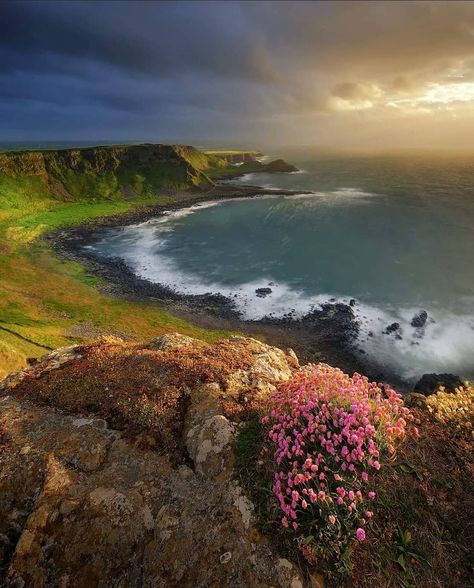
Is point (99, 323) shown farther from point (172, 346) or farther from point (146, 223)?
point (146, 223)

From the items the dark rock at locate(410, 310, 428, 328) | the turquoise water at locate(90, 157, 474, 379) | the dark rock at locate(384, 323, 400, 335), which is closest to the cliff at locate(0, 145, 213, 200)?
the turquoise water at locate(90, 157, 474, 379)

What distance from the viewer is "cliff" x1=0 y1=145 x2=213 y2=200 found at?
120438 millimetres

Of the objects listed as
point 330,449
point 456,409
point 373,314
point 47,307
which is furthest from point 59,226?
point 330,449

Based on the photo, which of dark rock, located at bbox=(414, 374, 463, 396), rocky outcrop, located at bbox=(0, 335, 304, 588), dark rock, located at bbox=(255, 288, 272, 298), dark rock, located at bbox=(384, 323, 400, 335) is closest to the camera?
rocky outcrop, located at bbox=(0, 335, 304, 588)

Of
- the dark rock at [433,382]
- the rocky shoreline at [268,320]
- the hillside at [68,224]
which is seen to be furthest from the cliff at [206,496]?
the rocky shoreline at [268,320]

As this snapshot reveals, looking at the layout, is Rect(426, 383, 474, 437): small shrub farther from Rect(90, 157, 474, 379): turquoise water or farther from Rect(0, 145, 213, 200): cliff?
Rect(0, 145, 213, 200): cliff

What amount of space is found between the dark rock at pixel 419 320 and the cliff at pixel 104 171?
111m

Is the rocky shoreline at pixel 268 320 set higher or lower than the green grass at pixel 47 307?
lower

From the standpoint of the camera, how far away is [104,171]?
137500 mm

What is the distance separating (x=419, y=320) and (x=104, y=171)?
422 feet

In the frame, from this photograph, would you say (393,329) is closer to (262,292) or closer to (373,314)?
(373,314)

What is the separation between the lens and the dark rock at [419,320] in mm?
46125

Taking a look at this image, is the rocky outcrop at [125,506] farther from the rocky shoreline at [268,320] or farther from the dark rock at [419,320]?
the dark rock at [419,320]

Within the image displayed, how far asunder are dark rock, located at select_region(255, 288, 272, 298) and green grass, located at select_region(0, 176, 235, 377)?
1358cm
